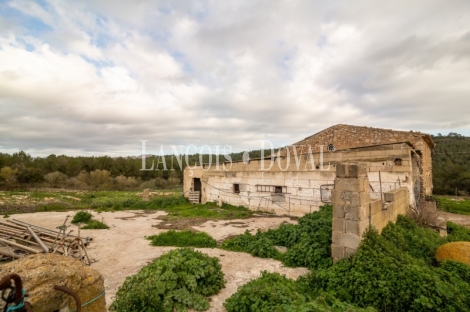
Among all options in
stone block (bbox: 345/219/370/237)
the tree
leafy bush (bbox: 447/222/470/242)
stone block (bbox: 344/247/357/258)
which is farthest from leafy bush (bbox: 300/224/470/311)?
the tree

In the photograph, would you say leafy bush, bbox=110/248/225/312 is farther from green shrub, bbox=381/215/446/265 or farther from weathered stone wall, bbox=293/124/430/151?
weathered stone wall, bbox=293/124/430/151

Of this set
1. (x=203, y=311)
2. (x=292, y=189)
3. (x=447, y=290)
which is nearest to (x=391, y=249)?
(x=447, y=290)

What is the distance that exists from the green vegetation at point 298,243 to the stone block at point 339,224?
635mm

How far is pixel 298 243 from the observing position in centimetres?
704

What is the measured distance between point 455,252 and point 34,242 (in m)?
→ 10.7

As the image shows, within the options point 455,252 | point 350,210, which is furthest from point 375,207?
point 455,252

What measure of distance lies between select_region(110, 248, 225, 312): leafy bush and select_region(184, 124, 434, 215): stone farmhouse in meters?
5.46

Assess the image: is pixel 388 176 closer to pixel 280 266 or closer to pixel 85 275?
pixel 280 266

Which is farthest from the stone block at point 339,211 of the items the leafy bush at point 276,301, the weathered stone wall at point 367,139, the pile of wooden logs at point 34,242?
the weathered stone wall at point 367,139

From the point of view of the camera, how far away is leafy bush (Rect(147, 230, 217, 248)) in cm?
802

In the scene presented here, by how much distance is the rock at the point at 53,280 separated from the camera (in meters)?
1.75

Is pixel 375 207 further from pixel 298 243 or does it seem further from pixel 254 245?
pixel 254 245

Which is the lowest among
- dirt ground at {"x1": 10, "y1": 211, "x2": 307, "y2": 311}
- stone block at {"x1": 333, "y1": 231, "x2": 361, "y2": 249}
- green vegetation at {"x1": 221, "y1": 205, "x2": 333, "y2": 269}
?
Answer: dirt ground at {"x1": 10, "y1": 211, "x2": 307, "y2": 311}

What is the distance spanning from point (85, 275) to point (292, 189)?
437 inches
